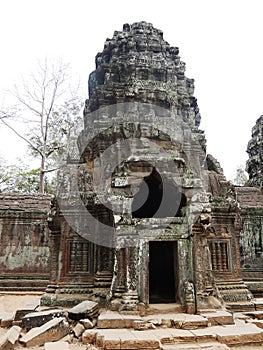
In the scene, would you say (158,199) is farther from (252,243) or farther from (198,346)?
(252,243)

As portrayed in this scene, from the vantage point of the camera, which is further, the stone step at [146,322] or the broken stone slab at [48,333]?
the stone step at [146,322]

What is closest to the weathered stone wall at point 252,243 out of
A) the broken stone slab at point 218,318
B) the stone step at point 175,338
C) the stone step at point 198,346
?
the broken stone slab at point 218,318

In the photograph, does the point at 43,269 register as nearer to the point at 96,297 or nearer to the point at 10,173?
the point at 96,297

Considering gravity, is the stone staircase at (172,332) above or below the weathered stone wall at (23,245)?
below

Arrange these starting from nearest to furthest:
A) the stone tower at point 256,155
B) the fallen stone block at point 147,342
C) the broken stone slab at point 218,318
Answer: the fallen stone block at point 147,342, the broken stone slab at point 218,318, the stone tower at point 256,155

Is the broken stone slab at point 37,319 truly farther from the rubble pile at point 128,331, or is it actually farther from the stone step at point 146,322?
the stone step at point 146,322

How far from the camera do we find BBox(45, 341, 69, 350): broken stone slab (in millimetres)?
4736

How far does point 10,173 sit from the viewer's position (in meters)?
24.6

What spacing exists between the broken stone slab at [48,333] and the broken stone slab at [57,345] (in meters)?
0.21

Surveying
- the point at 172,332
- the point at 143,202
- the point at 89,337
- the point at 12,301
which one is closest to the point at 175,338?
the point at 172,332

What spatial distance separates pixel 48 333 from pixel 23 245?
8051mm

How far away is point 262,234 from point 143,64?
7732 mm

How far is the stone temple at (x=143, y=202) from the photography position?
6.29m

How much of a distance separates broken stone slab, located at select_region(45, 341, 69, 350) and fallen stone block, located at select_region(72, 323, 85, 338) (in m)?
0.33
